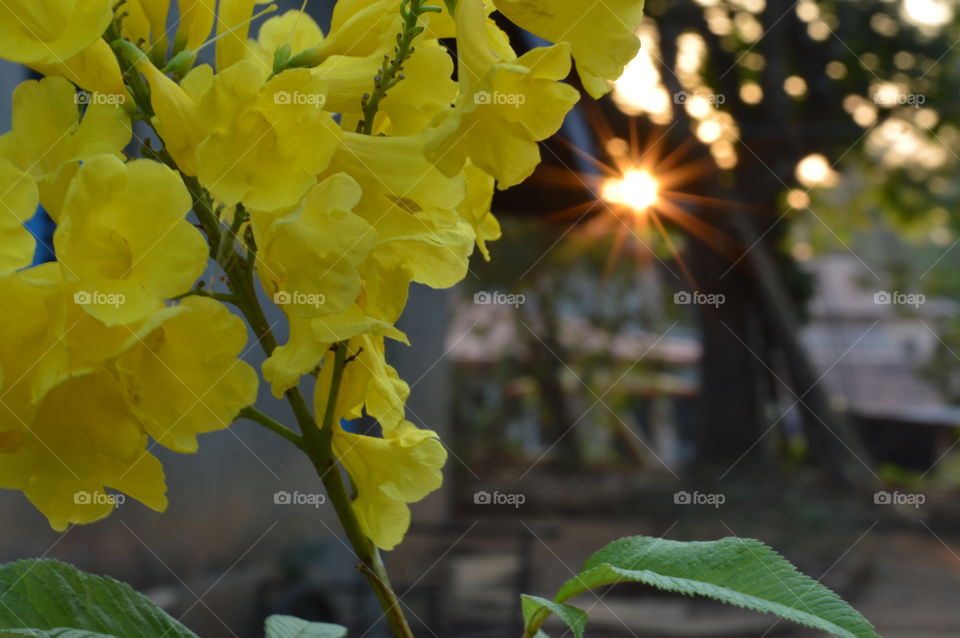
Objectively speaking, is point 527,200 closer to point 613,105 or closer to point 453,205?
point 613,105

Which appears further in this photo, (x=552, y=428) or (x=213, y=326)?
(x=552, y=428)

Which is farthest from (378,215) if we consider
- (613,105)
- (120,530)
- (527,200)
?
(613,105)

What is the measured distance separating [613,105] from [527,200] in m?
1.09

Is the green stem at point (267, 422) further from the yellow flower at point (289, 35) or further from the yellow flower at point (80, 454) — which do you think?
the yellow flower at point (289, 35)

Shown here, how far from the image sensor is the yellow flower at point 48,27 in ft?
1.08

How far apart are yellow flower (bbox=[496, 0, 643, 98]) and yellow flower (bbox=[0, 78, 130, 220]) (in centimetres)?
15

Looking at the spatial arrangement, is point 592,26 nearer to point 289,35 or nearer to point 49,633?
point 289,35

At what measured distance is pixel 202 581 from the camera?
291 centimetres

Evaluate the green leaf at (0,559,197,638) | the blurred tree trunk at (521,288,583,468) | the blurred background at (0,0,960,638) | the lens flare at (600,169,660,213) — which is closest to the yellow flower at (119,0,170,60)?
the green leaf at (0,559,197,638)

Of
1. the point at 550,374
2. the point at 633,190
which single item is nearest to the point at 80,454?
the point at 633,190

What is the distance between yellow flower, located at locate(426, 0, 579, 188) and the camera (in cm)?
32

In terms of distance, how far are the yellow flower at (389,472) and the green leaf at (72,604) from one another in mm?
84

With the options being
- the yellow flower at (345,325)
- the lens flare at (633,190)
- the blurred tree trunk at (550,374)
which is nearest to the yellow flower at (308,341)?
the yellow flower at (345,325)

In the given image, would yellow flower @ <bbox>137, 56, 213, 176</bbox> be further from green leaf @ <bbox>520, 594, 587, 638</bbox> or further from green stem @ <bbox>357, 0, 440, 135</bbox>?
green leaf @ <bbox>520, 594, 587, 638</bbox>
